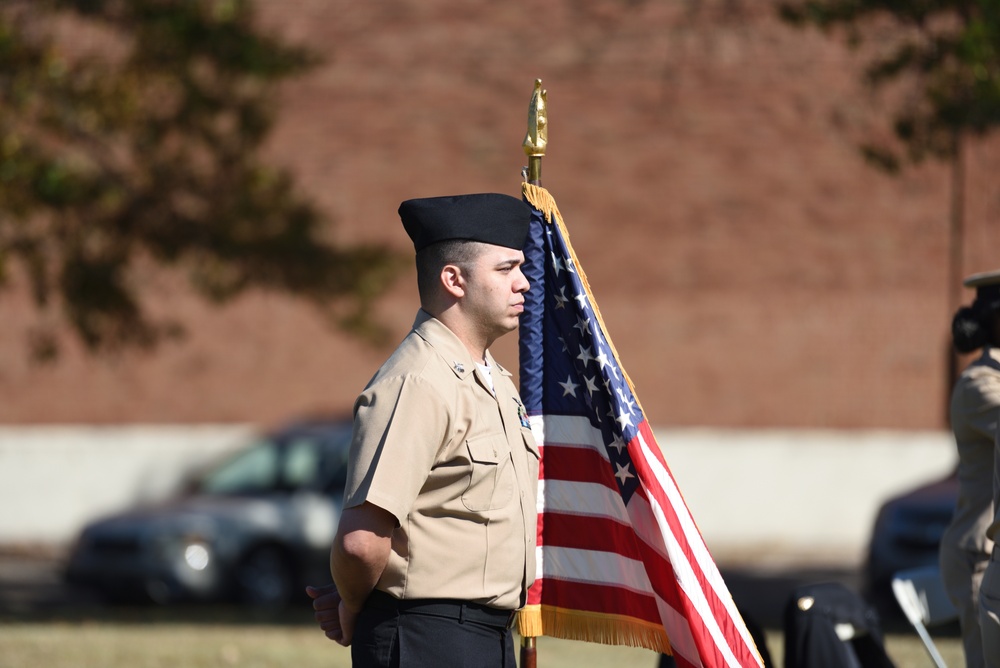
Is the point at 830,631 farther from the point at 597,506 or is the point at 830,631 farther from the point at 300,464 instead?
the point at 300,464

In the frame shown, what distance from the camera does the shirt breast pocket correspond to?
3773 mm

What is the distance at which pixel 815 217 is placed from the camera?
18625 millimetres

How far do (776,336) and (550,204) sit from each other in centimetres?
1417

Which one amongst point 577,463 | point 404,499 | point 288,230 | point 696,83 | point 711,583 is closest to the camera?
point 404,499

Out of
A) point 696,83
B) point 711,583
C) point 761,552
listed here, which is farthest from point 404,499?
point 696,83

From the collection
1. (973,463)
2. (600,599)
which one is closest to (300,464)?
(973,463)

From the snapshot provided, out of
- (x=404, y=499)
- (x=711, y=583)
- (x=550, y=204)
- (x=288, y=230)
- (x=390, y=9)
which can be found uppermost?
(x=390, y=9)

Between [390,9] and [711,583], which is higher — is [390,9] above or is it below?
above

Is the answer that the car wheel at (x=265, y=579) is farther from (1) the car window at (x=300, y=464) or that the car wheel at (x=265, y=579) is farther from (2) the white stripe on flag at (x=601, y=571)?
(2) the white stripe on flag at (x=601, y=571)

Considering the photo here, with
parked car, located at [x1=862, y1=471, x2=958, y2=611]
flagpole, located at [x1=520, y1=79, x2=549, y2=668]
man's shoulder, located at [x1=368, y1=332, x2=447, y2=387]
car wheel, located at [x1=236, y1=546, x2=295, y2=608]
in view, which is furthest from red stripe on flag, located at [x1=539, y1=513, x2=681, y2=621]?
car wheel, located at [x1=236, y1=546, x2=295, y2=608]

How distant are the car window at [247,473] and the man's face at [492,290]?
33.7 feet

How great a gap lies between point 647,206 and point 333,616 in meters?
15.4

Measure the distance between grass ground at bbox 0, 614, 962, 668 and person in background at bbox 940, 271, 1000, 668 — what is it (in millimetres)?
2635

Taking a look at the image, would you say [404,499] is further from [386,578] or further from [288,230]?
[288,230]
